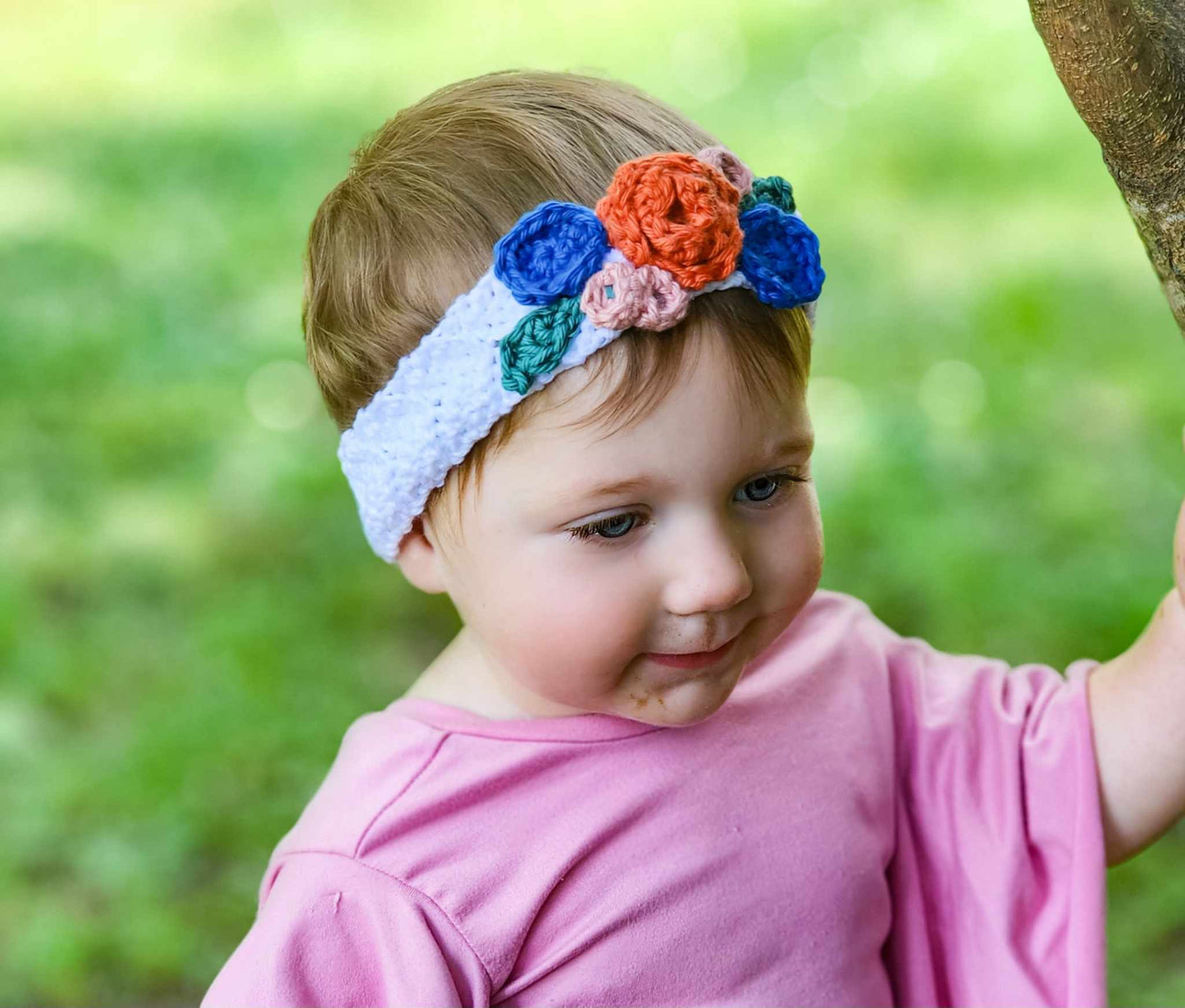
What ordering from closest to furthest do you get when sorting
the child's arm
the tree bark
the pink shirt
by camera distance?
the tree bark → the pink shirt → the child's arm

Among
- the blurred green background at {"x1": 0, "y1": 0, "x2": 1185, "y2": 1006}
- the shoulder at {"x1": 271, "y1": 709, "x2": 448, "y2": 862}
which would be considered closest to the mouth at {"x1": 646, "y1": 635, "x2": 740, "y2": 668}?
the shoulder at {"x1": 271, "y1": 709, "x2": 448, "y2": 862}

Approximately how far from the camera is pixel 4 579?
313cm

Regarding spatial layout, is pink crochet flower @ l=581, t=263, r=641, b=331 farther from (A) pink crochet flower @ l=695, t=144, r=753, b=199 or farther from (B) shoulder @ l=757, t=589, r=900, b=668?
(B) shoulder @ l=757, t=589, r=900, b=668

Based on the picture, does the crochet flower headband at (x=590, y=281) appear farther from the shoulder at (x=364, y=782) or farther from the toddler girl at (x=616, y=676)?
the shoulder at (x=364, y=782)

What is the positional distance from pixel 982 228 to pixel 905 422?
0.68 meters

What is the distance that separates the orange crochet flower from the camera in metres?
1.27

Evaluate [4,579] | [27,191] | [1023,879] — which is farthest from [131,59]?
[1023,879]

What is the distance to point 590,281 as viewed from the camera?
1273 mm

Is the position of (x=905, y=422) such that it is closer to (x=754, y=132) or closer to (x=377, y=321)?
(x=754, y=132)

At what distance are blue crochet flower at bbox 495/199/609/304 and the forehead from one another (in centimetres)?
7

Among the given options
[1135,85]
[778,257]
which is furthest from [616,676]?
[1135,85]

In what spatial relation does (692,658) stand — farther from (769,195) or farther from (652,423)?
(769,195)

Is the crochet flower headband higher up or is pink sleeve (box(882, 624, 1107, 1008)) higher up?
the crochet flower headband

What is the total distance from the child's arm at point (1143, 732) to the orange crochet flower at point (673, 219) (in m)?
0.57
